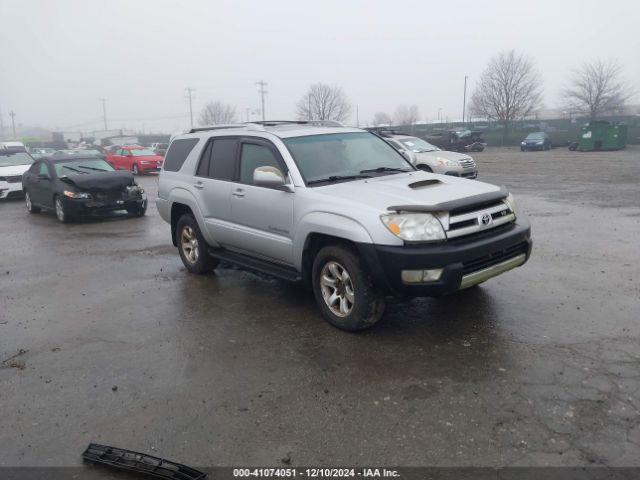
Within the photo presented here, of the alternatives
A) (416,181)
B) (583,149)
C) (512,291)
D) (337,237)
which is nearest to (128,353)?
(337,237)

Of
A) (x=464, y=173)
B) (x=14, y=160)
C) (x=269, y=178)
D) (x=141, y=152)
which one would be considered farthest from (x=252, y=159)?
(x=141, y=152)

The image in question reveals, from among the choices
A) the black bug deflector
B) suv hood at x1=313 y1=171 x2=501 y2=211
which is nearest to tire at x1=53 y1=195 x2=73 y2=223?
suv hood at x1=313 y1=171 x2=501 y2=211

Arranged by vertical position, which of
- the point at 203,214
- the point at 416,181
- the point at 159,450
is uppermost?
the point at 416,181

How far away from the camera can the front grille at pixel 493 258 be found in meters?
4.63

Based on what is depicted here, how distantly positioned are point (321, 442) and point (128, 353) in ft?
7.42

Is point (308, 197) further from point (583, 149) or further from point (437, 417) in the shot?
point (583, 149)

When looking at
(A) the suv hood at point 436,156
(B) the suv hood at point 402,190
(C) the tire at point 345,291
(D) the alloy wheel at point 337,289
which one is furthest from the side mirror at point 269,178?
(A) the suv hood at point 436,156

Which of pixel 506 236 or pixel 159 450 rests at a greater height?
pixel 506 236

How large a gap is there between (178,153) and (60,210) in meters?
6.39

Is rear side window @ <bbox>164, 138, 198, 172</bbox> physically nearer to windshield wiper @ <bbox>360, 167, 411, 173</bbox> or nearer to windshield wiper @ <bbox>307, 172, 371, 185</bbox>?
windshield wiper @ <bbox>307, 172, 371, 185</bbox>

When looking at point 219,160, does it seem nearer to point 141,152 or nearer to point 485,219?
point 485,219

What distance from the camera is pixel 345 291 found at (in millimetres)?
5012

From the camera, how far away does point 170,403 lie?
3.92 meters

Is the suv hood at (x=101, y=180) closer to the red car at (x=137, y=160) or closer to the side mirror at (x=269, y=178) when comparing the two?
the side mirror at (x=269, y=178)
